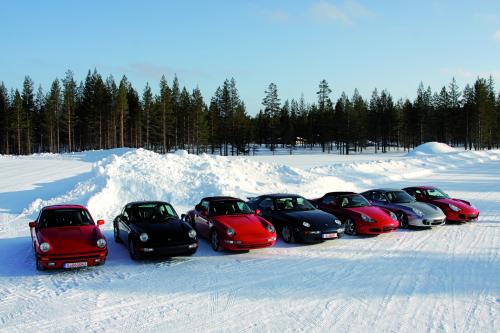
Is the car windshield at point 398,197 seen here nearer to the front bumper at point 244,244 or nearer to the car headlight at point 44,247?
the front bumper at point 244,244

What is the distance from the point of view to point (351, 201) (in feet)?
44.5

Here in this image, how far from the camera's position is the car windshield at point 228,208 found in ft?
37.7

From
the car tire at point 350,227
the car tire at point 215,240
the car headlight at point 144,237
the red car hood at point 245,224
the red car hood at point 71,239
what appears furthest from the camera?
the car tire at point 350,227

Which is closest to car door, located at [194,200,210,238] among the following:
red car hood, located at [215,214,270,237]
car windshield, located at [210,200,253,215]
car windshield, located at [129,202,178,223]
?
car windshield, located at [210,200,253,215]


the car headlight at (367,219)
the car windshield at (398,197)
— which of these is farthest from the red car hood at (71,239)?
the car windshield at (398,197)

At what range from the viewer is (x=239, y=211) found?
38.3 ft

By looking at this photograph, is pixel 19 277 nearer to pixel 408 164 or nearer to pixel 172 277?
pixel 172 277

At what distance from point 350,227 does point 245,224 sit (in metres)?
3.75

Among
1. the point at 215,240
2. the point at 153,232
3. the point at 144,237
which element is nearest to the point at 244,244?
the point at 215,240

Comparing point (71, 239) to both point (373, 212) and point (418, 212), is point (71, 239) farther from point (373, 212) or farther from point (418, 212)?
point (418, 212)

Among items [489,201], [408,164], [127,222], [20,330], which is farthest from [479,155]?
[20,330]

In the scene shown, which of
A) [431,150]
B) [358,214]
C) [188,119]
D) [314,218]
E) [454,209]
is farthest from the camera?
[188,119]

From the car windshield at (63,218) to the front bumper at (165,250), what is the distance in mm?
1784

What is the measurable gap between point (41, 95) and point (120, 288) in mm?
87945
